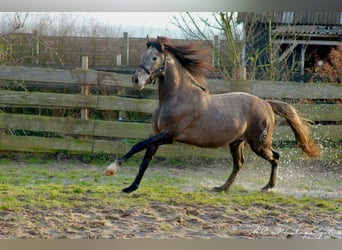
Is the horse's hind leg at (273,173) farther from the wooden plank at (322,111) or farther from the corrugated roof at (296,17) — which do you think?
the corrugated roof at (296,17)

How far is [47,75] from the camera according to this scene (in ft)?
15.9

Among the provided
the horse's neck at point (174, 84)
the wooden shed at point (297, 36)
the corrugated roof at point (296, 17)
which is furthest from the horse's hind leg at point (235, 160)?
the corrugated roof at point (296, 17)

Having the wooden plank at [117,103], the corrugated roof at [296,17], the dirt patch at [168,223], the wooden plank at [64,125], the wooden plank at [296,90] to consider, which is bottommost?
the dirt patch at [168,223]

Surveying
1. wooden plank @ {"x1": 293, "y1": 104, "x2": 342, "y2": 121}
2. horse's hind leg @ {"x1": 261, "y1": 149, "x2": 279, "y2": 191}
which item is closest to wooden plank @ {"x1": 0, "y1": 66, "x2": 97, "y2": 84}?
horse's hind leg @ {"x1": 261, "y1": 149, "x2": 279, "y2": 191}

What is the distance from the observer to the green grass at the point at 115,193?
172 inches

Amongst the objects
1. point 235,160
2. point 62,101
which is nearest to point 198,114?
point 235,160

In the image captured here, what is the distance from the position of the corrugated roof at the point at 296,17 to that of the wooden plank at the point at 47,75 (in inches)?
46.1

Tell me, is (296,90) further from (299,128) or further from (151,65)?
(151,65)

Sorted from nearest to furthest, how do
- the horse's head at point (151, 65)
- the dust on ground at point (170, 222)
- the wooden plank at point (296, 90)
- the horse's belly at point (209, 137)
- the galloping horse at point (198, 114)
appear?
1. the dust on ground at point (170, 222)
2. the horse's head at point (151, 65)
3. the galloping horse at point (198, 114)
4. the horse's belly at point (209, 137)
5. the wooden plank at point (296, 90)

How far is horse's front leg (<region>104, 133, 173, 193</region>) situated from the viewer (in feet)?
14.2

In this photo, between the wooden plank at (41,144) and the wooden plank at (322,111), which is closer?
the wooden plank at (322,111)

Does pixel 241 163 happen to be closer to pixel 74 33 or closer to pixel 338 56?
pixel 338 56

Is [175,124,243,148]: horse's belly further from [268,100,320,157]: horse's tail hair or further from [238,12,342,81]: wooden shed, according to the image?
[238,12,342,81]: wooden shed

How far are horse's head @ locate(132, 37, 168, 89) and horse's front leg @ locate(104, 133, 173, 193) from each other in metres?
0.37
